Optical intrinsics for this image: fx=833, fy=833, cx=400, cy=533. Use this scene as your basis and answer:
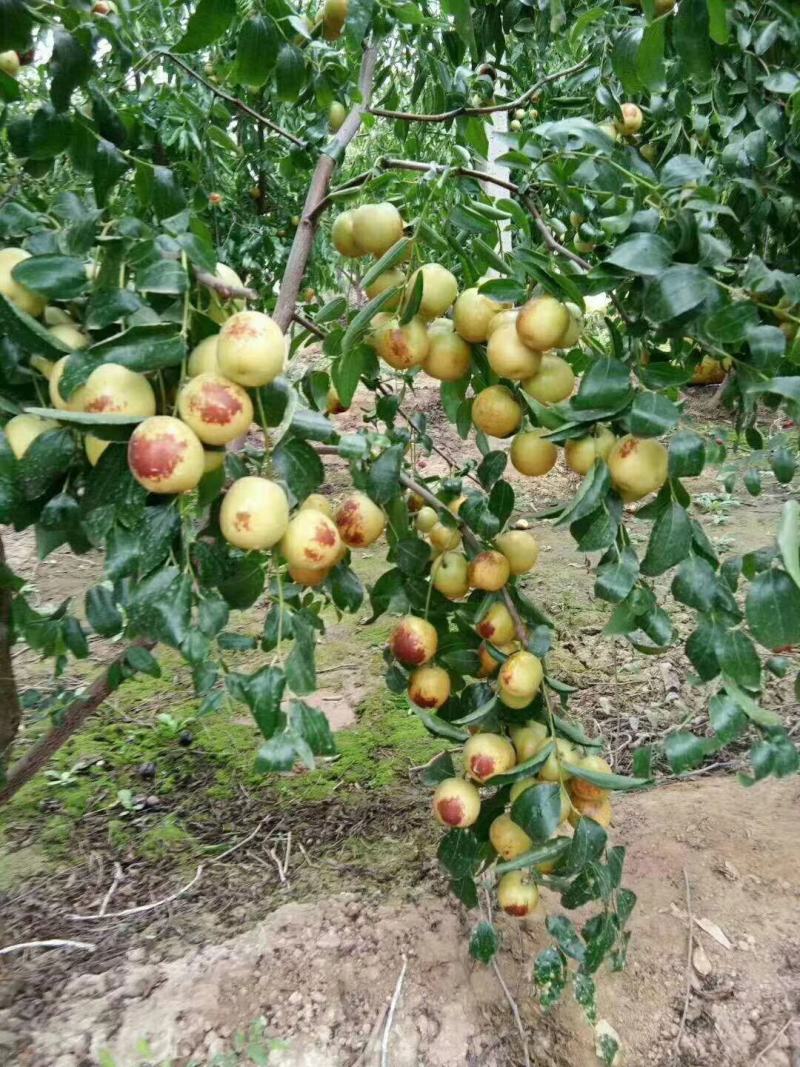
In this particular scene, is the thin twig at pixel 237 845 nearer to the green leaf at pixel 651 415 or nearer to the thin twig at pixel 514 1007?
the thin twig at pixel 514 1007

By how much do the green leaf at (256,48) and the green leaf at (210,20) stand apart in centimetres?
10

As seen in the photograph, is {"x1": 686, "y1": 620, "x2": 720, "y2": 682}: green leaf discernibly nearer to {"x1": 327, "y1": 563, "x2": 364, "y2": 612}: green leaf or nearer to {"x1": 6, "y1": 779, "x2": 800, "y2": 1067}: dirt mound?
{"x1": 327, "y1": 563, "x2": 364, "y2": 612}: green leaf

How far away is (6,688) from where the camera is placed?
1598 millimetres

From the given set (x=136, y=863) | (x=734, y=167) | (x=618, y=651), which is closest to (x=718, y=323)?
(x=734, y=167)

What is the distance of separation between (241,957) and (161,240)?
4.62ft

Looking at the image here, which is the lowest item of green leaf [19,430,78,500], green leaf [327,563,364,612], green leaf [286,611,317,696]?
green leaf [327,563,364,612]

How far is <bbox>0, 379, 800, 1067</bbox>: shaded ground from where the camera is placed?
1502mm

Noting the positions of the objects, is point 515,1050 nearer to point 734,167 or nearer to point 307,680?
point 307,680

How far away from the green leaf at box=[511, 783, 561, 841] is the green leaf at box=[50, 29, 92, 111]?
3.71 ft

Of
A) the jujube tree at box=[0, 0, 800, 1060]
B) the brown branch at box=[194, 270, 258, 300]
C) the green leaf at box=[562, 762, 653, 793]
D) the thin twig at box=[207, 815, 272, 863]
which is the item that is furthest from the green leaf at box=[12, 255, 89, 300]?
the thin twig at box=[207, 815, 272, 863]

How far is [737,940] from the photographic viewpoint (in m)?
1.67

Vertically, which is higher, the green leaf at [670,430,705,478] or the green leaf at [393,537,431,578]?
the green leaf at [670,430,705,478]

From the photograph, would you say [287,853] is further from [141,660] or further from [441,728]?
[441,728]

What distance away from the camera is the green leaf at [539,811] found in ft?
3.74
